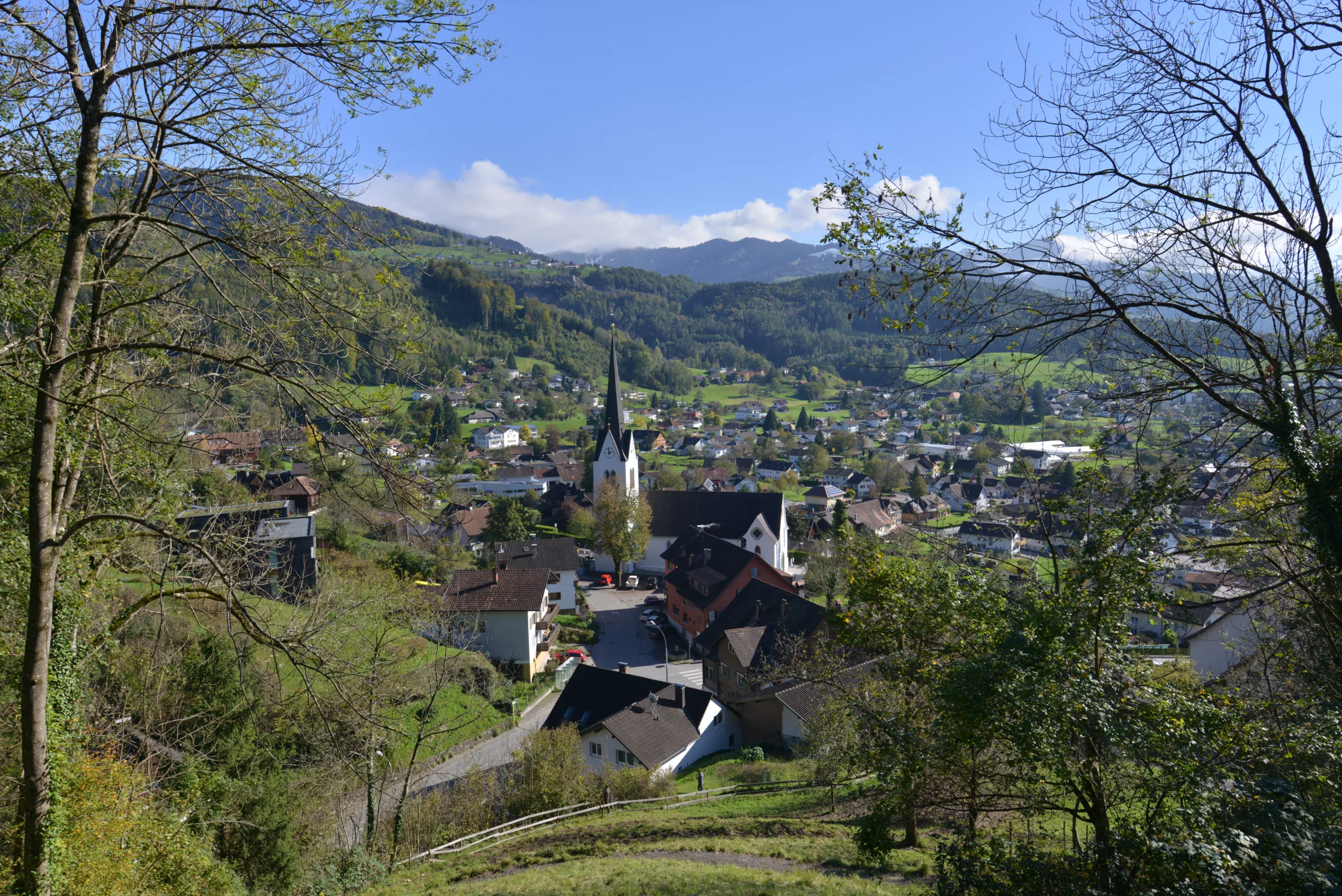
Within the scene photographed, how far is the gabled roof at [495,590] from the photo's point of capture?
3173 centimetres

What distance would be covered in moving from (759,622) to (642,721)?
29.2 feet

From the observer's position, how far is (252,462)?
9.13m

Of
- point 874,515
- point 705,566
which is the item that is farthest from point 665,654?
point 874,515

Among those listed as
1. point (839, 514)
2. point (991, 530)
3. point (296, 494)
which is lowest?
point (839, 514)

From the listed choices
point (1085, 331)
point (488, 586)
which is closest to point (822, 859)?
point (1085, 331)

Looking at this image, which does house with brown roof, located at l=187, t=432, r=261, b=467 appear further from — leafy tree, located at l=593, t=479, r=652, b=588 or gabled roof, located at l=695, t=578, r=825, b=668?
leafy tree, located at l=593, t=479, r=652, b=588

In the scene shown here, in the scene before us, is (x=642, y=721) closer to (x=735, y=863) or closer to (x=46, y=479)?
(x=735, y=863)

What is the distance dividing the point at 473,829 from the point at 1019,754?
49.5 feet

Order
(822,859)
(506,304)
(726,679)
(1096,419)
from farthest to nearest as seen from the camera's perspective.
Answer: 1. (506,304)
2. (726,679)
3. (822,859)
4. (1096,419)

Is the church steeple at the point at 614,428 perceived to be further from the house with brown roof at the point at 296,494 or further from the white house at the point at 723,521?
the house with brown roof at the point at 296,494

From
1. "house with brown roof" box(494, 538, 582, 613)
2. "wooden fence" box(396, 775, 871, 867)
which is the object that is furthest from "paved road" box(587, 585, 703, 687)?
"wooden fence" box(396, 775, 871, 867)

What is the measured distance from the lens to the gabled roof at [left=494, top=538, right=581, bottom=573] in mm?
40219

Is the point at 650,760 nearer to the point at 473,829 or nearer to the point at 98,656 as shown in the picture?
the point at 473,829

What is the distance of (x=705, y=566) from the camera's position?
41.4 m
